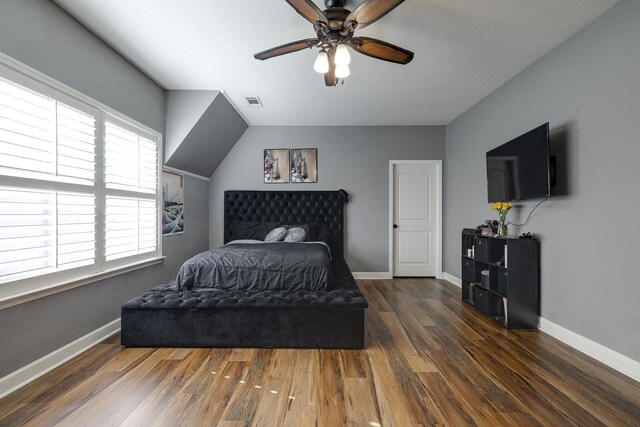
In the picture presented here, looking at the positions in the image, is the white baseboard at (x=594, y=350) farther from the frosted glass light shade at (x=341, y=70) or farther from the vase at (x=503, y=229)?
the frosted glass light shade at (x=341, y=70)

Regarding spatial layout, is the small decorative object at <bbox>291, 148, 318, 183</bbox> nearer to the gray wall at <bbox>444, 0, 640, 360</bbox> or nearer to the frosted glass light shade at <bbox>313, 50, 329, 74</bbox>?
the frosted glass light shade at <bbox>313, 50, 329, 74</bbox>

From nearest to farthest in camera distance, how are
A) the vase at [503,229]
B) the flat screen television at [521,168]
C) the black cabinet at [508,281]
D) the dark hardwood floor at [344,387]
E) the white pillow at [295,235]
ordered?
the dark hardwood floor at [344,387] → the flat screen television at [521,168] → the black cabinet at [508,281] → the vase at [503,229] → the white pillow at [295,235]

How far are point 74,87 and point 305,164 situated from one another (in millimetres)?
3201

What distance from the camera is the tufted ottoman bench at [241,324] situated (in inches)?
96.0

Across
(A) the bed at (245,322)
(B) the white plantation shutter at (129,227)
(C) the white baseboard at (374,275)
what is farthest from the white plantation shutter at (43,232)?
(C) the white baseboard at (374,275)

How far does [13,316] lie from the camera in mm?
1866

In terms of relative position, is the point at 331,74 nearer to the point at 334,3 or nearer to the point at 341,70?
the point at 341,70

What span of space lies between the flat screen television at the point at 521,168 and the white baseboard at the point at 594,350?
124 cm

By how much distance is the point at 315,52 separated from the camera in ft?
9.18

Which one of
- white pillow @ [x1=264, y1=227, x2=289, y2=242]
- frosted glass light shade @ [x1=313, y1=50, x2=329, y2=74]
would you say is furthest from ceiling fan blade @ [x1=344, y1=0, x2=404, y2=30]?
white pillow @ [x1=264, y1=227, x2=289, y2=242]

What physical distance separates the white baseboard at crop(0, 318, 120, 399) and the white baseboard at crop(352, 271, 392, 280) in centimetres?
350

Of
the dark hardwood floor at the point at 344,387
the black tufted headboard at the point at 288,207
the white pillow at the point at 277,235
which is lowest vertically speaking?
the dark hardwood floor at the point at 344,387

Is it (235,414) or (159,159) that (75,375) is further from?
(159,159)

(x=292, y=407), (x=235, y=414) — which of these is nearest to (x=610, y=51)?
(x=292, y=407)
